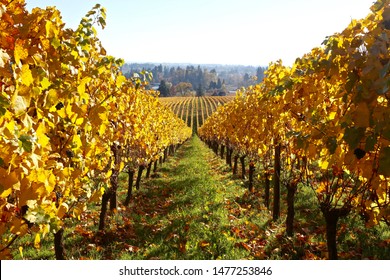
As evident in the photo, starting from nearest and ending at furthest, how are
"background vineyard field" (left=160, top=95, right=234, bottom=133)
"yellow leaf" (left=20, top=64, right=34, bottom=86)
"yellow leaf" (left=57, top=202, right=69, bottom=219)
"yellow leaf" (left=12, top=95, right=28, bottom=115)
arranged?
"yellow leaf" (left=12, top=95, right=28, bottom=115)
"yellow leaf" (left=20, top=64, right=34, bottom=86)
"yellow leaf" (left=57, top=202, right=69, bottom=219)
"background vineyard field" (left=160, top=95, right=234, bottom=133)

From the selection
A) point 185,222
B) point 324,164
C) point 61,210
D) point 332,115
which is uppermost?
point 332,115

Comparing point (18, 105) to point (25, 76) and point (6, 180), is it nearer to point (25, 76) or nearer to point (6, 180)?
point (25, 76)

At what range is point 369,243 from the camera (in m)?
6.48

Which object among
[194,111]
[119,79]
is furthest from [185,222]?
[194,111]

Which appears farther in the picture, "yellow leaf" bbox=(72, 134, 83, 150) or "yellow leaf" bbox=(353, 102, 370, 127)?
"yellow leaf" bbox=(72, 134, 83, 150)

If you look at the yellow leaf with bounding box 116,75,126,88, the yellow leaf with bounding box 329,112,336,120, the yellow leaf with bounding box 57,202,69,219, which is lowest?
the yellow leaf with bounding box 57,202,69,219

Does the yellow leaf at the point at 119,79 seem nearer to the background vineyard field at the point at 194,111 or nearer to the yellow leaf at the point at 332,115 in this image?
the yellow leaf at the point at 332,115

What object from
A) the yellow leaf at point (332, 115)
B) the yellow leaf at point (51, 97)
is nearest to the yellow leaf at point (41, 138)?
the yellow leaf at point (51, 97)

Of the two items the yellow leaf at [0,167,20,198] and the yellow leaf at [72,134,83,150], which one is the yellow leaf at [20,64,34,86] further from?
the yellow leaf at [72,134,83,150]

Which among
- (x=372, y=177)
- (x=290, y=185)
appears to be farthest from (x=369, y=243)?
(x=372, y=177)

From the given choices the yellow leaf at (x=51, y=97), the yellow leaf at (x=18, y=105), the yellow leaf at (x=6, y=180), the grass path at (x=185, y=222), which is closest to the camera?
the yellow leaf at (x=18, y=105)

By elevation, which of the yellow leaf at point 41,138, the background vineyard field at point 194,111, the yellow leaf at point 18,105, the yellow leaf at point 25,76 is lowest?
the background vineyard field at point 194,111

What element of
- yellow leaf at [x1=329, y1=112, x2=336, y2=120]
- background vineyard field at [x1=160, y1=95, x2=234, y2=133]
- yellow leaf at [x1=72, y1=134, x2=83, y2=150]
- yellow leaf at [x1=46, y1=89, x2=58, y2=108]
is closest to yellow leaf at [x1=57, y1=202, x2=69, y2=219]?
yellow leaf at [x1=72, y1=134, x2=83, y2=150]

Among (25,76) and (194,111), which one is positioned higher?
(25,76)
